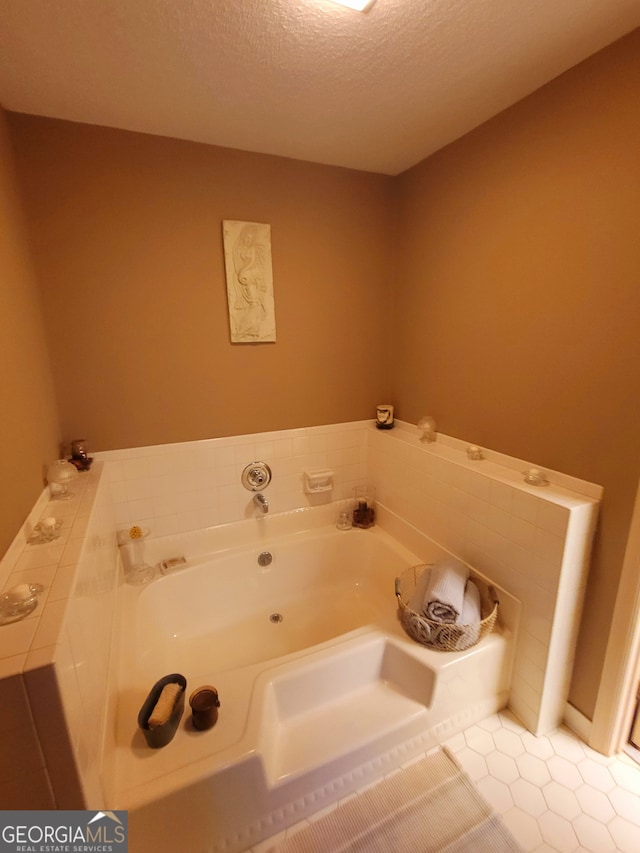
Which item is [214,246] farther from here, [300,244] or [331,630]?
[331,630]

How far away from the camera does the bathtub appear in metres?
1.02

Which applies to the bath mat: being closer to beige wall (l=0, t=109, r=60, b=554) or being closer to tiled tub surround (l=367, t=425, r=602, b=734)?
tiled tub surround (l=367, t=425, r=602, b=734)

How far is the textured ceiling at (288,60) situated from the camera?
1.00 m

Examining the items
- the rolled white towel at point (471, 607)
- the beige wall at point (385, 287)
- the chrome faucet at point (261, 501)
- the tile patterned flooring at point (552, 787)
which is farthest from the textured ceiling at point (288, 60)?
the tile patterned flooring at point (552, 787)

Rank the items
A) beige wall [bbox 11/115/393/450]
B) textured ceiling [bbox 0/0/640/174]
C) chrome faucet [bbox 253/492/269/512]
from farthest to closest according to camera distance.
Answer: chrome faucet [bbox 253/492/269/512], beige wall [bbox 11/115/393/450], textured ceiling [bbox 0/0/640/174]

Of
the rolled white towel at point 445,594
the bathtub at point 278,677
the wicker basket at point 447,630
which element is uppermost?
the rolled white towel at point 445,594

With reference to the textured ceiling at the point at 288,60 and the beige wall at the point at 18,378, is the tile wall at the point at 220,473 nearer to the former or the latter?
the beige wall at the point at 18,378

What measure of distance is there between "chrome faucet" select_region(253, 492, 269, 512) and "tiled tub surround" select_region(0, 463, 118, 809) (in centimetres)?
99

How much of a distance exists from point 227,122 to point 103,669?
2035 millimetres

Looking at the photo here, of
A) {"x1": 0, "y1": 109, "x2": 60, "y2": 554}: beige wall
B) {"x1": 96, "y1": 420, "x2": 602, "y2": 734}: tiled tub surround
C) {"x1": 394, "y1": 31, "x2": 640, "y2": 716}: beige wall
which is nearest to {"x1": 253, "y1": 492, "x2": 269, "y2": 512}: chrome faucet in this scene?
{"x1": 96, "y1": 420, "x2": 602, "y2": 734}: tiled tub surround

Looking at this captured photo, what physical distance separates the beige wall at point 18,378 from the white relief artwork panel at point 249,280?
80 centimetres

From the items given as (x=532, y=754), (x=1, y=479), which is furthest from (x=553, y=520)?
(x=1, y=479)

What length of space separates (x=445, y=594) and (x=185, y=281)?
178cm

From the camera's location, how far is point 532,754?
134 centimetres
